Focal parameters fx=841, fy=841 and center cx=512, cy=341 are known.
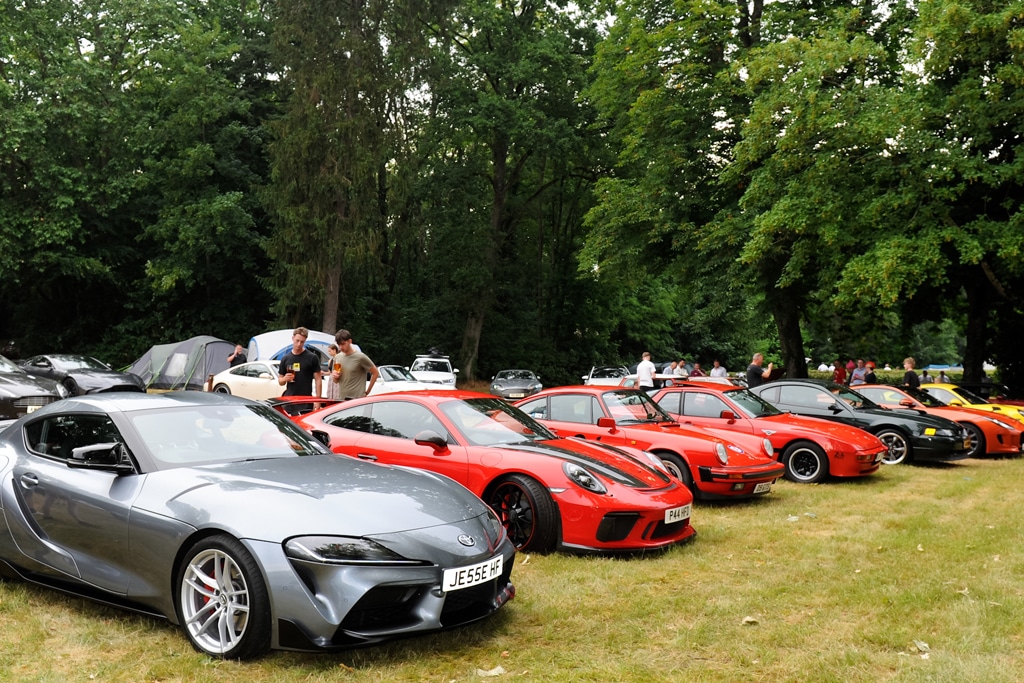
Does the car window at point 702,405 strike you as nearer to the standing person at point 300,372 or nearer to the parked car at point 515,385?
the standing person at point 300,372

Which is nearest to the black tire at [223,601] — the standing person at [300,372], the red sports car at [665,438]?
the red sports car at [665,438]

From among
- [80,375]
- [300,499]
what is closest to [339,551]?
[300,499]

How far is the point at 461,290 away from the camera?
128ft

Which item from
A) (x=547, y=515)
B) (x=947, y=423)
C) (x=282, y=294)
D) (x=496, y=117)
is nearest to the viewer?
(x=547, y=515)

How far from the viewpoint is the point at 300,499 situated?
Answer: 4.30m

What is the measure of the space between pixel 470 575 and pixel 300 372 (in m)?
7.29

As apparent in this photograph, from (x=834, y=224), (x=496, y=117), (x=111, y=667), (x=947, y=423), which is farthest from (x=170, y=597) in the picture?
(x=496, y=117)

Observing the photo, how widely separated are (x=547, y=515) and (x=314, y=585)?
2.77m

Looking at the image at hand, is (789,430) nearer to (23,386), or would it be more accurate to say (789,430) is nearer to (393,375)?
(23,386)

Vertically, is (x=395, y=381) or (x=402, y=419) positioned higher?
(x=402, y=419)

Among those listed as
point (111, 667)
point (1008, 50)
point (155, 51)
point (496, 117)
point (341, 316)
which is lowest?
point (111, 667)

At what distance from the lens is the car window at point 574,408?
32.0 ft

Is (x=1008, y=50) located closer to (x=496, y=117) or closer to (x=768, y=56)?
Result: (x=768, y=56)

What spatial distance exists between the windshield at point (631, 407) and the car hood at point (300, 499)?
16.2ft
